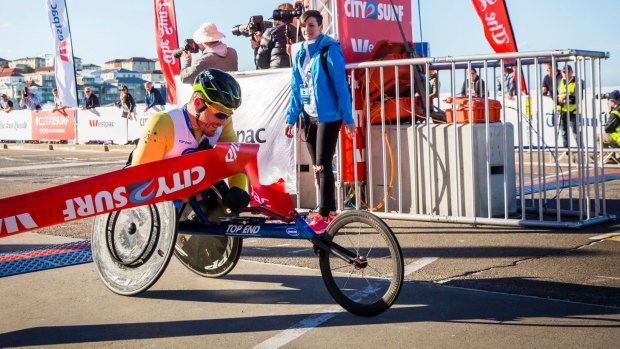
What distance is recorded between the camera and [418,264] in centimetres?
655

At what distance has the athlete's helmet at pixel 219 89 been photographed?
533cm

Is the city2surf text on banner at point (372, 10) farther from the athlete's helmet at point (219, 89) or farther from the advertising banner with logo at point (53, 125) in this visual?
the advertising banner with logo at point (53, 125)

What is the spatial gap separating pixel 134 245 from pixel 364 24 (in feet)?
18.2

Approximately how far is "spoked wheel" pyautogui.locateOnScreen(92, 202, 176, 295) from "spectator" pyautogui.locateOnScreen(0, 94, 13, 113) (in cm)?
2915

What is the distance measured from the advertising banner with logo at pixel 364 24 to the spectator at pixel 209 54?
1451 millimetres

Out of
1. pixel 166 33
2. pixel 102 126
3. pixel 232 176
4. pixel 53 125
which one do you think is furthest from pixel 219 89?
pixel 53 125

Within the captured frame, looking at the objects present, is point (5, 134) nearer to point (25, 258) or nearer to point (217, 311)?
point (25, 258)

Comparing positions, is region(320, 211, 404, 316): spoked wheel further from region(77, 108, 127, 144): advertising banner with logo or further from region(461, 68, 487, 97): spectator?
region(77, 108, 127, 144): advertising banner with logo

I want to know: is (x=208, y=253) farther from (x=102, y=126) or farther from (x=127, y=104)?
(x=102, y=126)

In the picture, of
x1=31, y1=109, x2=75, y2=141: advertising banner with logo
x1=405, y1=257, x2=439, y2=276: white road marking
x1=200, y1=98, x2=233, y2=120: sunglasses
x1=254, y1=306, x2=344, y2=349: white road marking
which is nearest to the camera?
x1=254, y1=306, x2=344, y2=349: white road marking

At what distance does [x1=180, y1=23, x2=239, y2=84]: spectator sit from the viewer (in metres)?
9.91

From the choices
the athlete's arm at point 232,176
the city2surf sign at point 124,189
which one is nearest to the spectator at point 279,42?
the athlete's arm at point 232,176

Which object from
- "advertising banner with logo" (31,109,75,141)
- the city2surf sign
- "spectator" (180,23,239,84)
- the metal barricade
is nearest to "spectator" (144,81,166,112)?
"advertising banner with logo" (31,109,75,141)

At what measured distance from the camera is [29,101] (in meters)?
32.1
